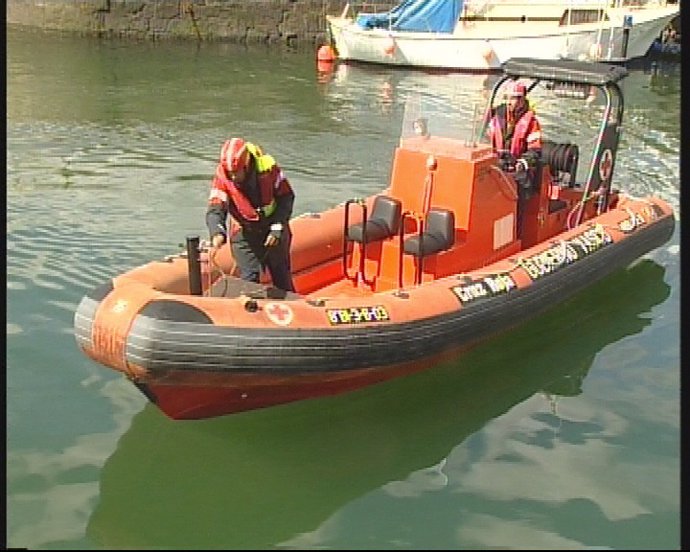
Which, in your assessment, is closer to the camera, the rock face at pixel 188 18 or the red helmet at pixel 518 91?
the red helmet at pixel 518 91

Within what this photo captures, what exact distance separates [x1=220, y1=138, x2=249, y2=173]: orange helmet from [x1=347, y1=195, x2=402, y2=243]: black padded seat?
1134mm

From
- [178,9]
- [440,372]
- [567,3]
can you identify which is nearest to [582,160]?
[440,372]

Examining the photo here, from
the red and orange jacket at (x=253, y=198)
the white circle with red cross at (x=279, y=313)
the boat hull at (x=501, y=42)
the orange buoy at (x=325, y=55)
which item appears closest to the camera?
the white circle with red cross at (x=279, y=313)

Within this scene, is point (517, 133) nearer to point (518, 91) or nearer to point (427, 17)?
point (518, 91)

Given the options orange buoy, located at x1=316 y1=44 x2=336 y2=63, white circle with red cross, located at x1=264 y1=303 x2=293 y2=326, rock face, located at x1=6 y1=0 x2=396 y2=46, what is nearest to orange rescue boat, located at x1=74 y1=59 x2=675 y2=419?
white circle with red cross, located at x1=264 y1=303 x2=293 y2=326

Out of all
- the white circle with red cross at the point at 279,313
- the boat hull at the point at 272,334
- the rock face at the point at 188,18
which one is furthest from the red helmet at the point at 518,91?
the rock face at the point at 188,18

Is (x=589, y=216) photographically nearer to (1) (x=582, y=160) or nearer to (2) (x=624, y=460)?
(1) (x=582, y=160)

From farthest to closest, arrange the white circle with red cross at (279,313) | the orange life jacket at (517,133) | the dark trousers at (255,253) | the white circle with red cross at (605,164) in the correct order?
1. the white circle with red cross at (605,164)
2. the orange life jacket at (517,133)
3. the dark trousers at (255,253)
4. the white circle with red cross at (279,313)

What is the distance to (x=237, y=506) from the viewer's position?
13.9 feet

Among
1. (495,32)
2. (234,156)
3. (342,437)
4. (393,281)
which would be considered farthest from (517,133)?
(495,32)

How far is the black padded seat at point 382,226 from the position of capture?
18.8 feet

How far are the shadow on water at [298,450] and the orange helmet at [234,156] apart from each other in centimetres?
119

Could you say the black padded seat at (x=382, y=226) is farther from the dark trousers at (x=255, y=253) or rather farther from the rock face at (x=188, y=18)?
the rock face at (x=188, y=18)

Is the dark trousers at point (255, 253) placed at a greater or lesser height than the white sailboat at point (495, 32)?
lesser
